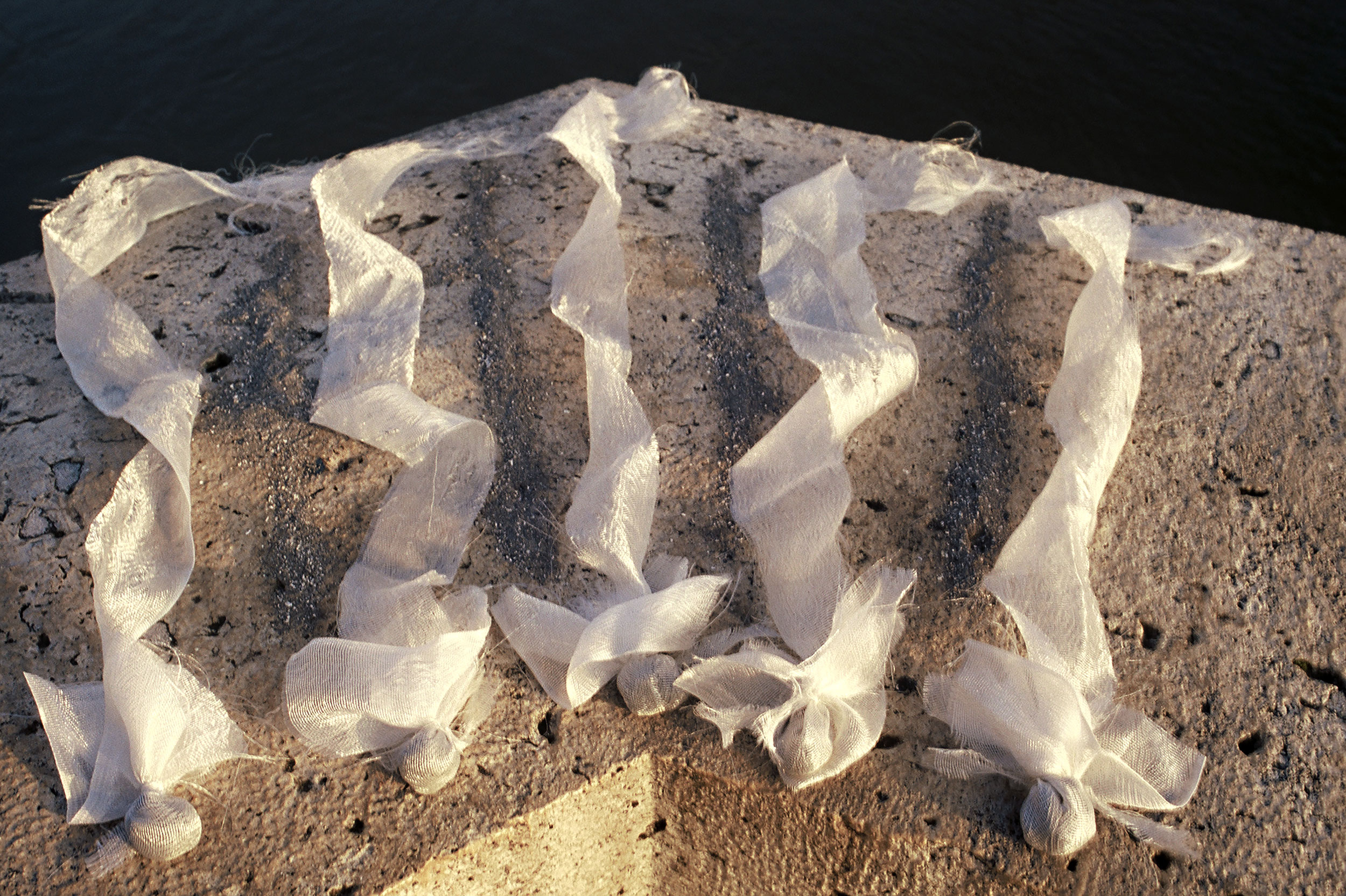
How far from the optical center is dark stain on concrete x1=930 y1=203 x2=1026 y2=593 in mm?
1438

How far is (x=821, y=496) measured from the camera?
4.63 feet

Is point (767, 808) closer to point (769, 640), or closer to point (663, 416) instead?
point (769, 640)

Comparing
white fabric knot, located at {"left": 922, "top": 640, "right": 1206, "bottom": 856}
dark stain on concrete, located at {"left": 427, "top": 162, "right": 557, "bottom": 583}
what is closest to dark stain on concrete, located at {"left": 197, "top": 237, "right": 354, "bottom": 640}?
dark stain on concrete, located at {"left": 427, "top": 162, "right": 557, "bottom": 583}

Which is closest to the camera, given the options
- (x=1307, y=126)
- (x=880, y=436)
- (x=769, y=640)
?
(x=769, y=640)

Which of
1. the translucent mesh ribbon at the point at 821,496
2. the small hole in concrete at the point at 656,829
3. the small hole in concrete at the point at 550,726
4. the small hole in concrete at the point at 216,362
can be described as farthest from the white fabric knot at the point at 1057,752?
the small hole in concrete at the point at 216,362

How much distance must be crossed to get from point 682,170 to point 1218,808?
1401 millimetres

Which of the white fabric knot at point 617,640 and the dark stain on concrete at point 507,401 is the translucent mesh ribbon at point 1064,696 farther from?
the dark stain on concrete at point 507,401

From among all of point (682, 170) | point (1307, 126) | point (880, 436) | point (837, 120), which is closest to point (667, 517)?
point (880, 436)

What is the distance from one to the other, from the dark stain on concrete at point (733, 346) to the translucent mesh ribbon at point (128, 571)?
2.45 ft

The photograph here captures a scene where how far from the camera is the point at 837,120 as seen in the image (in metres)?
2.76

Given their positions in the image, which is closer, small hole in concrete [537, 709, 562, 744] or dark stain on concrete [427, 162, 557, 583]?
small hole in concrete [537, 709, 562, 744]

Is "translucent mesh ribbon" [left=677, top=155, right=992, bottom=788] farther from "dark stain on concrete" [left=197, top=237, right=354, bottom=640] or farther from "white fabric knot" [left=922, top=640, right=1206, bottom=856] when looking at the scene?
"dark stain on concrete" [left=197, top=237, right=354, bottom=640]

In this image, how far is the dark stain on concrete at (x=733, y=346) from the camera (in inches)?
59.2

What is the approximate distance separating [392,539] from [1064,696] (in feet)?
3.01
